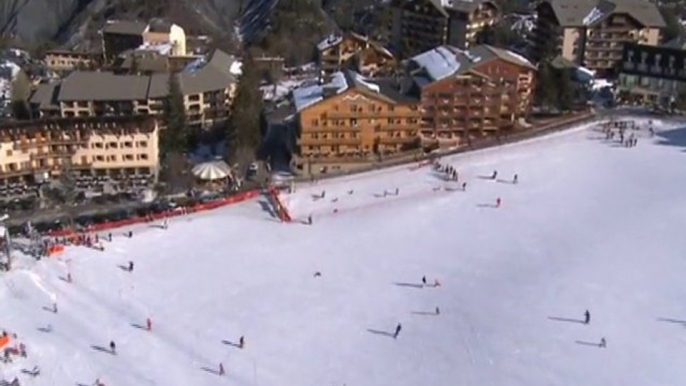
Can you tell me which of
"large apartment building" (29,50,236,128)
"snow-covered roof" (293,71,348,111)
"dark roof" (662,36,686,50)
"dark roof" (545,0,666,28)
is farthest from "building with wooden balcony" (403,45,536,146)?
"dark roof" (545,0,666,28)

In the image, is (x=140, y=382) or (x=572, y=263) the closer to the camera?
(x=140, y=382)

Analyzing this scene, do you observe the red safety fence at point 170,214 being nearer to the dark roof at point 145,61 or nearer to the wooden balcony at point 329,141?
the wooden balcony at point 329,141

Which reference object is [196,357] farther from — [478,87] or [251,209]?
[478,87]

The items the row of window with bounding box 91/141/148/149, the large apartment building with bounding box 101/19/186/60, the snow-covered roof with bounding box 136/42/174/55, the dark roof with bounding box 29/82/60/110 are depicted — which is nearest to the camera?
the row of window with bounding box 91/141/148/149

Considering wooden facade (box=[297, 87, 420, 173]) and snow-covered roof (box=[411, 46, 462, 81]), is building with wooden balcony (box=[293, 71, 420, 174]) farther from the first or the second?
snow-covered roof (box=[411, 46, 462, 81])

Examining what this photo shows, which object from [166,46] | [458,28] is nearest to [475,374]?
[458,28]

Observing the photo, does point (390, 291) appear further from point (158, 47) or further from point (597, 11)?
point (158, 47)
